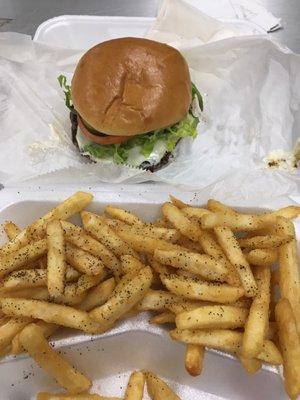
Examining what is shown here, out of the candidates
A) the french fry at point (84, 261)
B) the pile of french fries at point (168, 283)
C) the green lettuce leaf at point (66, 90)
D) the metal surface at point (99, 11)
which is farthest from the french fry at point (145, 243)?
the metal surface at point (99, 11)

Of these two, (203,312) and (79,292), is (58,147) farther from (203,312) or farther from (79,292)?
(203,312)

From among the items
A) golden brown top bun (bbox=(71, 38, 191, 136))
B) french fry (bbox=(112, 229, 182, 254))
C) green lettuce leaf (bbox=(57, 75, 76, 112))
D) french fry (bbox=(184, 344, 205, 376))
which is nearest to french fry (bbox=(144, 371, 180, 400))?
french fry (bbox=(184, 344, 205, 376))

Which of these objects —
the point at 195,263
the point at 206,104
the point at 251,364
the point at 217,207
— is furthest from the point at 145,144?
the point at 251,364

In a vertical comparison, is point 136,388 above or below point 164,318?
below

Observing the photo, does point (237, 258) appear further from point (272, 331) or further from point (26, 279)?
point (26, 279)

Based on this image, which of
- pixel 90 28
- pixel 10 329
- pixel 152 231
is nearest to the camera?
pixel 10 329

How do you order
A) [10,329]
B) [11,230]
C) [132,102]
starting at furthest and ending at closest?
[132,102]
[11,230]
[10,329]
